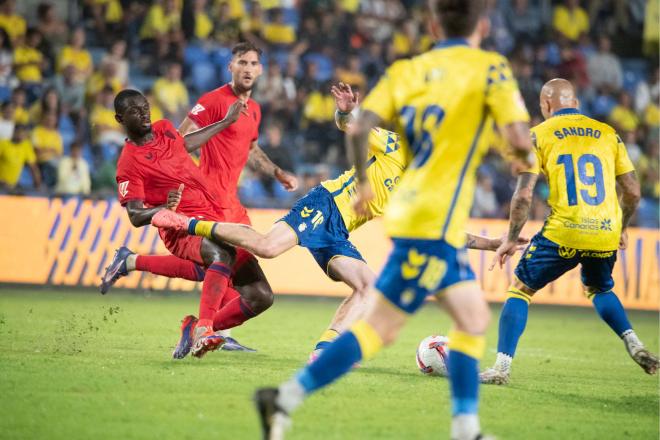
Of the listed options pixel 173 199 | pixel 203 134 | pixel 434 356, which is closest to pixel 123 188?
pixel 173 199

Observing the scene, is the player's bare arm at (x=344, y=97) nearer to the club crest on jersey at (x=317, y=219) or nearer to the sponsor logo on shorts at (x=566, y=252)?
the club crest on jersey at (x=317, y=219)

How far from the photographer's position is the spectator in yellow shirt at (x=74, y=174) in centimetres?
1587

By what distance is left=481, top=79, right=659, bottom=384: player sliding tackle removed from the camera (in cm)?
815

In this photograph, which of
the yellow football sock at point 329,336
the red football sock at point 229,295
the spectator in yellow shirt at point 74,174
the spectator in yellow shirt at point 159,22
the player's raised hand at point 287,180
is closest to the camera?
the yellow football sock at point 329,336

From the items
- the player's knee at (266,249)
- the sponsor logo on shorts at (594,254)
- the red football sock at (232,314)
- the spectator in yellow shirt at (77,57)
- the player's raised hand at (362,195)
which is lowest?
the red football sock at (232,314)

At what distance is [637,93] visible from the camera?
74.4ft

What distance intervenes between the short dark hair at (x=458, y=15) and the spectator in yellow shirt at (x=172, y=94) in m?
13.1

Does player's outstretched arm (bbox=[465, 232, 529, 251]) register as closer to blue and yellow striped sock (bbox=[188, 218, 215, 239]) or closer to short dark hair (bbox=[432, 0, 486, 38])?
blue and yellow striped sock (bbox=[188, 218, 215, 239])

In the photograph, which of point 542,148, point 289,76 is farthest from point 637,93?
point 542,148

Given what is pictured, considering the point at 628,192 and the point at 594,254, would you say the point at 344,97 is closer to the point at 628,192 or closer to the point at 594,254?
the point at 594,254

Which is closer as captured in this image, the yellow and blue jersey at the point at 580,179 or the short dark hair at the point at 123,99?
the yellow and blue jersey at the point at 580,179

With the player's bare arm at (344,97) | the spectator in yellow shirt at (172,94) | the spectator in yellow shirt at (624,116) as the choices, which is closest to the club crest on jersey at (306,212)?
the player's bare arm at (344,97)

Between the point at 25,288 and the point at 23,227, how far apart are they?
884mm

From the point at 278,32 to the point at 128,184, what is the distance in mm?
12451
